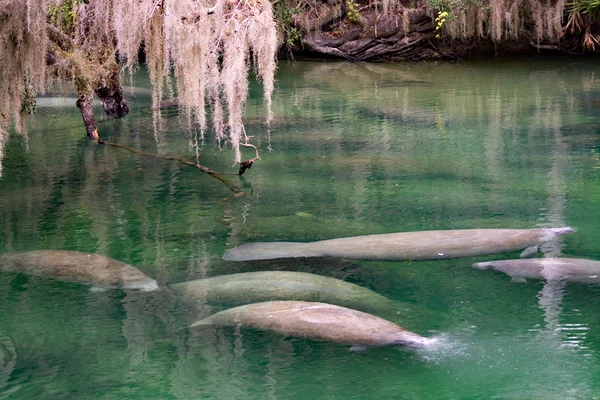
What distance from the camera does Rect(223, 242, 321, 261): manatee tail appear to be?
23.6 ft

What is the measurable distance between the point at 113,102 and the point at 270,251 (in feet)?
27.2

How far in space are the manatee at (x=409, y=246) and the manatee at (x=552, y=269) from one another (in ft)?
1.21

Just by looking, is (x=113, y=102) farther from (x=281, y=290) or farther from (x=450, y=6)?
(x=450, y=6)

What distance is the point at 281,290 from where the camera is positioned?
614 centimetres

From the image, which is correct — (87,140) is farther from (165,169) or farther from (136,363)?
(136,363)

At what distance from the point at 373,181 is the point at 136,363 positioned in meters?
5.18

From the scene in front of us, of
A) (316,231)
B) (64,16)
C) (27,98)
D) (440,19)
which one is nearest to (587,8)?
(440,19)

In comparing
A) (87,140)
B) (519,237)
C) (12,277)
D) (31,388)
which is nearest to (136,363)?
(31,388)

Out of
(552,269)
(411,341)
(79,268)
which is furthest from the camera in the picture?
(79,268)

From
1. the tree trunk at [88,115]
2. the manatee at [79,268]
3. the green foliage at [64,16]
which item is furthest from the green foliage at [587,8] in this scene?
the manatee at [79,268]

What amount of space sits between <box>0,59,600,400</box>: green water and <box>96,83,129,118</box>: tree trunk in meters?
0.39

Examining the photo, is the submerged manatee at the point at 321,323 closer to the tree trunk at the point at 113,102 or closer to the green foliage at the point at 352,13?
the tree trunk at the point at 113,102

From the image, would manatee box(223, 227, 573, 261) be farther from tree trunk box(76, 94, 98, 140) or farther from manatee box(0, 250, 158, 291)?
tree trunk box(76, 94, 98, 140)

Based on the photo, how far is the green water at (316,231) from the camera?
5.11m
